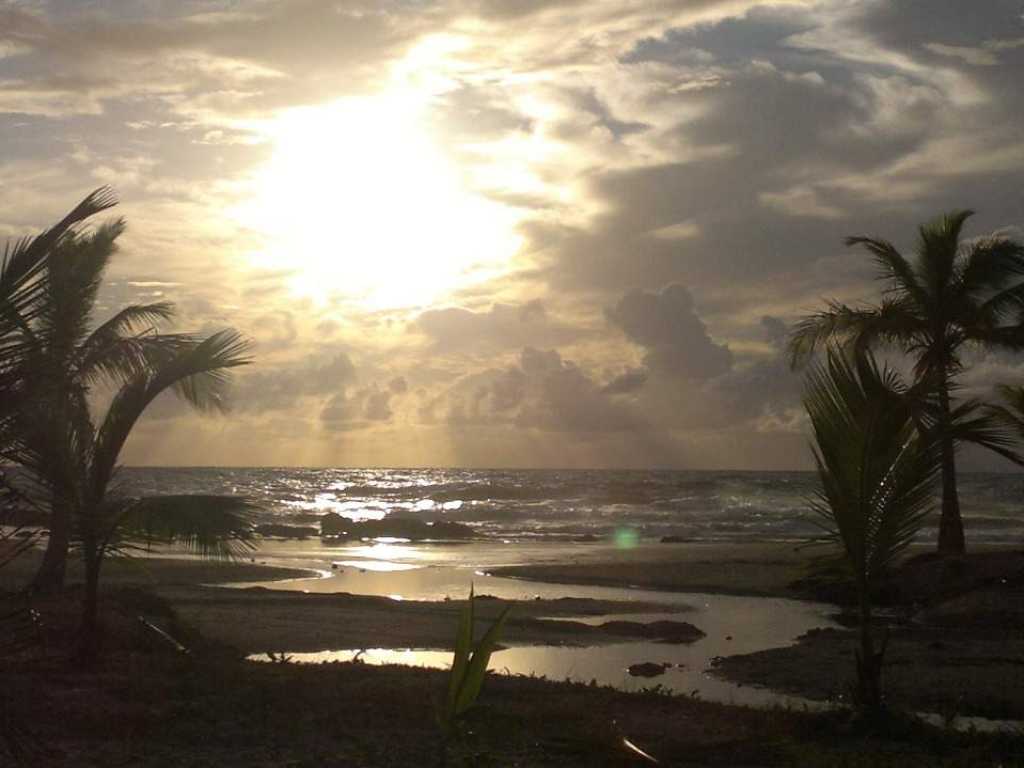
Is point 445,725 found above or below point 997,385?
below

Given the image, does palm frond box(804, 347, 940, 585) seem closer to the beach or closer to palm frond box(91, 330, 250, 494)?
the beach

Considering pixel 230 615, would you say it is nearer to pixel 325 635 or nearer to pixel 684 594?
pixel 325 635

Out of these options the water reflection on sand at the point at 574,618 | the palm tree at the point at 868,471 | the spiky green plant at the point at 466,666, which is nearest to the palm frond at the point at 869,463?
the palm tree at the point at 868,471

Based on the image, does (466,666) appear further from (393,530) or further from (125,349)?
(393,530)

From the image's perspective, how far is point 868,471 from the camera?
8984 mm

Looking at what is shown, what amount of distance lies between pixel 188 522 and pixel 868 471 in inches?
253

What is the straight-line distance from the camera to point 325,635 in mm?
15297

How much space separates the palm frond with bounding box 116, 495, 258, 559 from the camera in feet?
35.0

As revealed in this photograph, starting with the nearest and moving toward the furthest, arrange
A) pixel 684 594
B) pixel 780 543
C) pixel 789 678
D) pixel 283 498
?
pixel 789 678
pixel 684 594
pixel 780 543
pixel 283 498

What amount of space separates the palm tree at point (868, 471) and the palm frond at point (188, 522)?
557 cm

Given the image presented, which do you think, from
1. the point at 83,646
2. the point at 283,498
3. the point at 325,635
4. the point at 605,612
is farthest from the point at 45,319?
the point at 283,498

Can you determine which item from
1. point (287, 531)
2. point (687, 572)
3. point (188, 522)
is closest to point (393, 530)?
point (287, 531)

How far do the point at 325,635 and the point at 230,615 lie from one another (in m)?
2.23

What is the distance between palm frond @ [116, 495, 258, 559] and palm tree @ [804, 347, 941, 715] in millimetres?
5568
